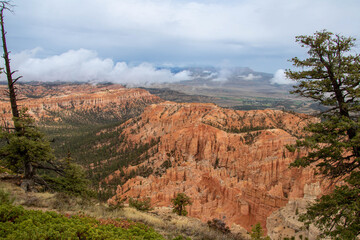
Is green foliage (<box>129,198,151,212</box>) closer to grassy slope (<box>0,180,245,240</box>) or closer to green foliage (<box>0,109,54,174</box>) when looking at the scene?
grassy slope (<box>0,180,245,240</box>)

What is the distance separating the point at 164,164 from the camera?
186ft

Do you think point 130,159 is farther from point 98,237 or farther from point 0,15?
point 98,237

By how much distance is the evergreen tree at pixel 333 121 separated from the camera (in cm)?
812

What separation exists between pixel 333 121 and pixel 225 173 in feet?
133

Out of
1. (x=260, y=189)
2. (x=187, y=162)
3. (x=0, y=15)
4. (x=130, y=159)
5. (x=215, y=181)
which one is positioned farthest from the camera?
(x=130, y=159)

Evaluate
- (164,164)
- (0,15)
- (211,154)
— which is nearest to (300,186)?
(211,154)

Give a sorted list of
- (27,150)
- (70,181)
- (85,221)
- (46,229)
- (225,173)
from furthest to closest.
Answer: (225,173), (70,181), (27,150), (85,221), (46,229)

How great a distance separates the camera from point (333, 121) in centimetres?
874

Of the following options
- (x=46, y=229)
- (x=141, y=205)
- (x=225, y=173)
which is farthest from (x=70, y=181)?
(x=225, y=173)

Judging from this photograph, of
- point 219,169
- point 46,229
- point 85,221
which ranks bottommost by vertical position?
point 219,169

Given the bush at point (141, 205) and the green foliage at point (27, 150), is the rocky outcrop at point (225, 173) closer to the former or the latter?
the bush at point (141, 205)

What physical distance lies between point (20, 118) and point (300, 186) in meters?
37.7

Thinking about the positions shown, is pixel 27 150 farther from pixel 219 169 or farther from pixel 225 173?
pixel 219 169

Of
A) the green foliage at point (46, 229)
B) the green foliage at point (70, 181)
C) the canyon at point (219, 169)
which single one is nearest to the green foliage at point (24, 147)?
the green foliage at point (70, 181)
